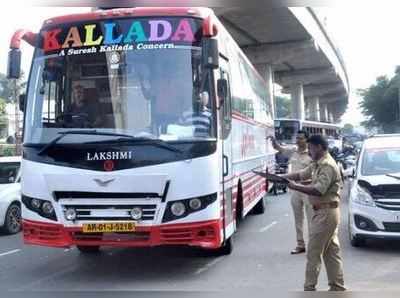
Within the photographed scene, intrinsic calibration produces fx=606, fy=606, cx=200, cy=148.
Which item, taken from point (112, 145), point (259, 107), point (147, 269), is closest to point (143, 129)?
point (112, 145)

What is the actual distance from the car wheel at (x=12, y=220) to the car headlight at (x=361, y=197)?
6666 millimetres

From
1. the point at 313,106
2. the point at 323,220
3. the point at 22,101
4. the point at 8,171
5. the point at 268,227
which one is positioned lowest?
the point at 268,227

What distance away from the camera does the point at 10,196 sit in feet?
39.1

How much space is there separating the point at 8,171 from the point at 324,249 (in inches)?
330

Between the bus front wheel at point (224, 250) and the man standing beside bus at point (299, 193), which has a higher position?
the man standing beside bus at point (299, 193)

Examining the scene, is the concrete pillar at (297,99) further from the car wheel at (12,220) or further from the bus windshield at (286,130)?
the car wheel at (12,220)

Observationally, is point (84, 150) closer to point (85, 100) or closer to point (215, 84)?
point (85, 100)

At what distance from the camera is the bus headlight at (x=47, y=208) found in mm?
7145

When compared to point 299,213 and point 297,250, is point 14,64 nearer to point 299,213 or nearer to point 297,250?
point 299,213

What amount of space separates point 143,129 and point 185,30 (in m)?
1.32

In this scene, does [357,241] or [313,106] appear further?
[313,106]

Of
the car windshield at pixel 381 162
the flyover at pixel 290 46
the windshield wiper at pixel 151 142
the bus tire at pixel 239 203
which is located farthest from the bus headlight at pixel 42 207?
the flyover at pixel 290 46

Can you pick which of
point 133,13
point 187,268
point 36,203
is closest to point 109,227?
point 36,203

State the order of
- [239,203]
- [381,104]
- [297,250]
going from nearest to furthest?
[297,250] < [239,203] < [381,104]
